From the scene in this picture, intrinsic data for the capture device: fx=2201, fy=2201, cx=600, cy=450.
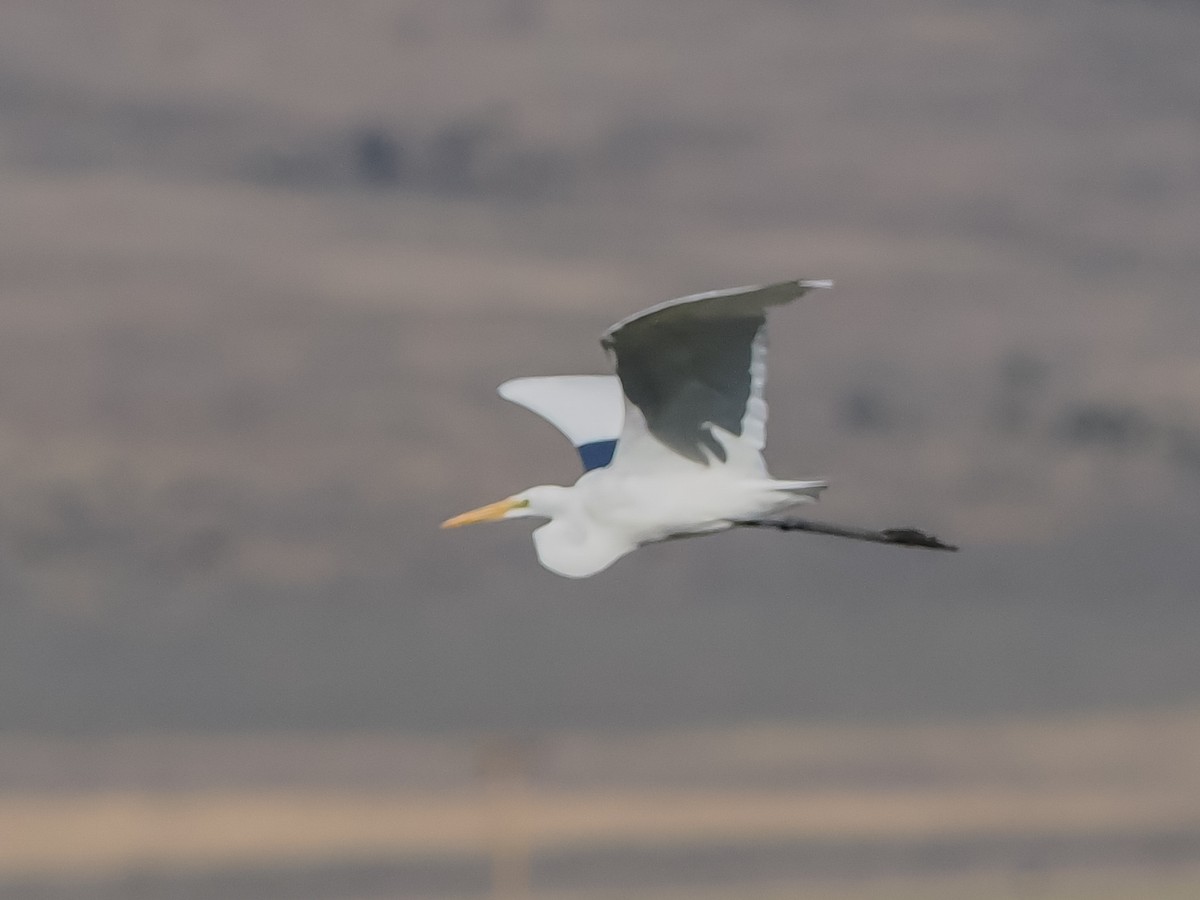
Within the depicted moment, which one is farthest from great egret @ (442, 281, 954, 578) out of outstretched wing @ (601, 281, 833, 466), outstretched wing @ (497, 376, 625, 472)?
outstretched wing @ (497, 376, 625, 472)

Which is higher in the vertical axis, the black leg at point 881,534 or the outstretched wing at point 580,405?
the outstretched wing at point 580,405

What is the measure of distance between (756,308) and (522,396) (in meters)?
9.29

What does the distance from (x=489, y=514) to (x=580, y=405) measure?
12.9 feet

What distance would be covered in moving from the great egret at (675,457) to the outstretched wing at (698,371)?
0.04 ft

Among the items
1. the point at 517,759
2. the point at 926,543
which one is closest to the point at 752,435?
the point at 926,543

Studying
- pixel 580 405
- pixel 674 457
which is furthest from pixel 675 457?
pixel 580 405

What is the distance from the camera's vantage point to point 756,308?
850 inches

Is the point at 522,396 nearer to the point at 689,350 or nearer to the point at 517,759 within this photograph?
the point at 689,350

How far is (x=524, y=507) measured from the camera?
26.0 meters

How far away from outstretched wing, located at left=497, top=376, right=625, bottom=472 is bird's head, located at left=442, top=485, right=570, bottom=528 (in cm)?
257

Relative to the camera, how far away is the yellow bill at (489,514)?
2619 cm

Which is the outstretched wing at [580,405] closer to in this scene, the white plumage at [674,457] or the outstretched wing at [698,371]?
the white plumage at [674,457]

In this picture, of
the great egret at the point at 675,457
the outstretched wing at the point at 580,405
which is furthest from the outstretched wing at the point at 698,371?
the outstretched wing at the point at 580,405

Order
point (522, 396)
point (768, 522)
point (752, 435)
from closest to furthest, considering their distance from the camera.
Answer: point (752, 435) → point (768, 522) → point (522, 396)
